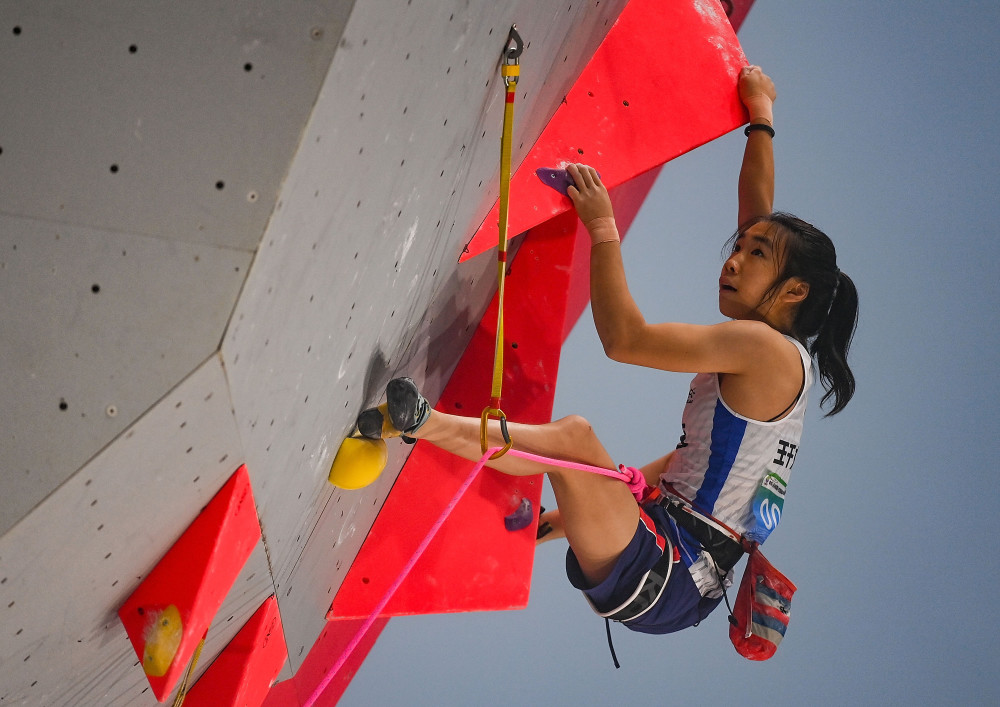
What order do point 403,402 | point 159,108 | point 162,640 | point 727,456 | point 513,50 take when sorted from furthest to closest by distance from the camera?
point 727,456 < point 403,402 < point 513,50 < point 162,640 < point 159,108

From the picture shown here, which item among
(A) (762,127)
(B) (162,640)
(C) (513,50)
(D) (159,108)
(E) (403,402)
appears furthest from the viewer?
(A) (762,127)

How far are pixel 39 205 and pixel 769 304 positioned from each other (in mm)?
1021

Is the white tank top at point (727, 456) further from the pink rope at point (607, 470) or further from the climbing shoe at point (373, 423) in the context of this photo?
the climbing shoe at point (373, 423)

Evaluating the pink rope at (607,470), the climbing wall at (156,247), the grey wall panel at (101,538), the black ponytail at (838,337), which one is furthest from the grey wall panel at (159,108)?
the black ponytail at (838,337)

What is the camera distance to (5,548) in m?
0.55

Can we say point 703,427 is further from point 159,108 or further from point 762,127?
point 159,108

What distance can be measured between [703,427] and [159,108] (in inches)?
38.0

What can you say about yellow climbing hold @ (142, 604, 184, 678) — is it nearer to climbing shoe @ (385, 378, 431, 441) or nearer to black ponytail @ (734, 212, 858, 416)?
climbing shoe @ (385, 378, 431, 441)

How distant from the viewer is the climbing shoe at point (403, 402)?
38.6 inches

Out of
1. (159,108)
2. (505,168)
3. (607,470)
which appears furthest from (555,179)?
(159,108)

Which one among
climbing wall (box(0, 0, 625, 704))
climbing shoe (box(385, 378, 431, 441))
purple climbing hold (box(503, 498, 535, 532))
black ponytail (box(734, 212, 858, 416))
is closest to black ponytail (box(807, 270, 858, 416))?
black ponytail (box(734, 212, 858, 416))

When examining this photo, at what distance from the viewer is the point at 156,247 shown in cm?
54

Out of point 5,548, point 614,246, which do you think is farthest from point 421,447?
point 5,548

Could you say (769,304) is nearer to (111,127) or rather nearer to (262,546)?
(262,546)
